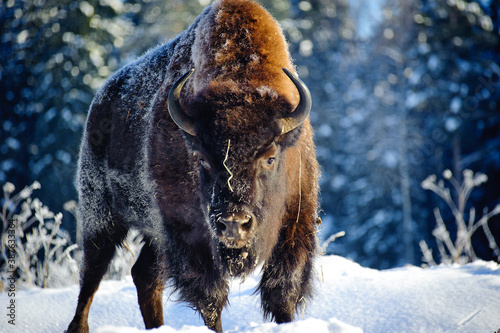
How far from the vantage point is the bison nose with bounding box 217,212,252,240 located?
235 cm

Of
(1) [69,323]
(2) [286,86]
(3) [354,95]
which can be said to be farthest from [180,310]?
(3) [354,95]

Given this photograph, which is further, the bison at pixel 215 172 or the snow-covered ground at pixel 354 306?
the snow-covered ground at pixel 354 306

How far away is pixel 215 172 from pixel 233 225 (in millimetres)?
419

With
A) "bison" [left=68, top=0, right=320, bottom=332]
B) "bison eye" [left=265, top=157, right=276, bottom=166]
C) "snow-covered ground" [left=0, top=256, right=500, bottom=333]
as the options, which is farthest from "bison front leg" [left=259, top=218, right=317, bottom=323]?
Result: "bison eye" [left=265, top=157, right=276, bottom=166]

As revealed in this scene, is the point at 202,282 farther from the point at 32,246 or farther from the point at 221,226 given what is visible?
the point at 32,246

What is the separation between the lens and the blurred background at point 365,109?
13.8 meters

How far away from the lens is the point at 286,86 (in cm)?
294

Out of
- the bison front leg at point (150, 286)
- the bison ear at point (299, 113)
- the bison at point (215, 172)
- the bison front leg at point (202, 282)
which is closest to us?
the bison at point (215, 172)

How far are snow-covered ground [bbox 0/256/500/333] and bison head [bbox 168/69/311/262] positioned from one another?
63cm

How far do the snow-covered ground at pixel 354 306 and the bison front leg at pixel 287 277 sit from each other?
157mm

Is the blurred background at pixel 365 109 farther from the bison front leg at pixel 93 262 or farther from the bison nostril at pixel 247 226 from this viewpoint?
the bison nostril at pixel 247 226

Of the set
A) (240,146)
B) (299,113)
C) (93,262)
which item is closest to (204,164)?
(240,146)

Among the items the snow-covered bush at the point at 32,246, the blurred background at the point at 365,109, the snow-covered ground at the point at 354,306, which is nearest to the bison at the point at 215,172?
the snow-covered ground at the point at 354,306

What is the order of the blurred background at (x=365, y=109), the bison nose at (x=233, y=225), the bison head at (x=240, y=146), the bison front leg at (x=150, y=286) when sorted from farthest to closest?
the blurred background at (x=365, y=109) < the bison front leg at (x=150, y=286) < the bison head at (x=240, y=146) < the bison nose at (x=233, y=225)
